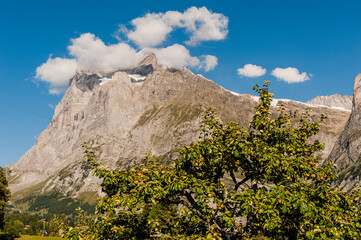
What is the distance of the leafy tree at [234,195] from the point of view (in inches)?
417

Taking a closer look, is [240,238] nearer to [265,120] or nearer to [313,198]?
[313,198]

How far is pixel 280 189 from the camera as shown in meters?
10.6

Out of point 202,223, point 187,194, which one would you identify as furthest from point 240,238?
point 187,194

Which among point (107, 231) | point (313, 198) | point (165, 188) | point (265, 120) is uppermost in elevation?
point (265, 120)

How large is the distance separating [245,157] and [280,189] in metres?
3.00

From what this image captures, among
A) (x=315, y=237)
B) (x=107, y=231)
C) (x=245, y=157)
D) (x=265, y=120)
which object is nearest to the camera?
(x=315, y=237)

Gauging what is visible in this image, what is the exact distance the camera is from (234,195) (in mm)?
11719

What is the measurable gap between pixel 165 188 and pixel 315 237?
20.4ft

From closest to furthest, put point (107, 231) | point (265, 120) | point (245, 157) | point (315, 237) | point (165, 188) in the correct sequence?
point (315, 237)
point (165, 188)
point (107, 231)
point (245, 157)
point (265, 120)

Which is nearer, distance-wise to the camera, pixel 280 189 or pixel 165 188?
pixel 280 189

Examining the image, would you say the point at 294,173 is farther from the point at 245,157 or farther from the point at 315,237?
the point at 315,237

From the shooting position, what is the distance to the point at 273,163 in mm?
12398

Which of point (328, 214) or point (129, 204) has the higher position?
point (129, 204)

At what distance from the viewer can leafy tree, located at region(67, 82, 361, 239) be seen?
10.6m
